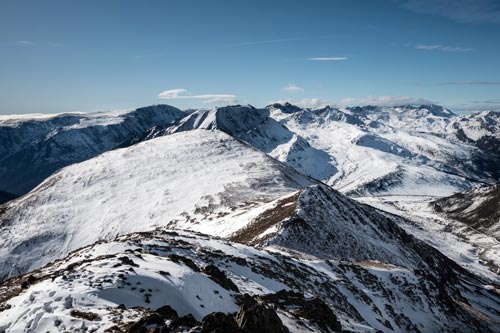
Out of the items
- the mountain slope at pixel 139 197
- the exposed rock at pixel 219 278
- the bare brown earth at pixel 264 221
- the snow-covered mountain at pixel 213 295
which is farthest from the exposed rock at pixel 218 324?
the mountain slope at pixel 139 197

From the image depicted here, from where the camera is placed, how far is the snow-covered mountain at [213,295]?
16.0 m

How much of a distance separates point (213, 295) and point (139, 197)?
98.0m

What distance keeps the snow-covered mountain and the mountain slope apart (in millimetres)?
33973

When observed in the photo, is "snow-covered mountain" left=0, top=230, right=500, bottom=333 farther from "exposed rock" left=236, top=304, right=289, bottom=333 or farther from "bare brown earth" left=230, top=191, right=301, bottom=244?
"bare brown earth" left=230, top=191, right=301, bottom=244

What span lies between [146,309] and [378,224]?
85.3 meters

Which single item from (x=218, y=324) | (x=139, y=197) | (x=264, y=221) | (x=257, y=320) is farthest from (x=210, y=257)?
(x=139, y=197)

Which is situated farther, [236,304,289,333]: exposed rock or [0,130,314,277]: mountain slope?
[0,130,314,277]: mountain slope

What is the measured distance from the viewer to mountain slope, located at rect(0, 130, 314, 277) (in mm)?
89875

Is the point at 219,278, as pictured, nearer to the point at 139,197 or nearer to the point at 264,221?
the point at 264,221

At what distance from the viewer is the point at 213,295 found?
22.3 meters

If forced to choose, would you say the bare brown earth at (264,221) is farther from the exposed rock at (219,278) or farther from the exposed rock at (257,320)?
the exposed rock at (257,320)

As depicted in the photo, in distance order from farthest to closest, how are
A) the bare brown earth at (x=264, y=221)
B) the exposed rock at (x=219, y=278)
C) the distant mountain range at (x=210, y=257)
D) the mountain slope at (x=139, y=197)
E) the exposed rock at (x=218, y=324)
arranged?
the mountain slope at (x=139, y=197), the bare brown earth at (x=264, y=221), the exposed rock at (x=219, y=278), the distant mountain range at (x=210, y=257), the exposed rock at (x=218, y=324)

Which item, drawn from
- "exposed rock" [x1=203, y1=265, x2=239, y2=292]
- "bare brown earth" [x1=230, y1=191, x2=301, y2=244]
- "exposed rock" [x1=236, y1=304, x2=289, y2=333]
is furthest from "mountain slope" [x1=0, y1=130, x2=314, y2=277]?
"exposed rock" [x1=236, y1=304, x2=289, y2=333]

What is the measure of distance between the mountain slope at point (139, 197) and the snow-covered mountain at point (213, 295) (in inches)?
1338
